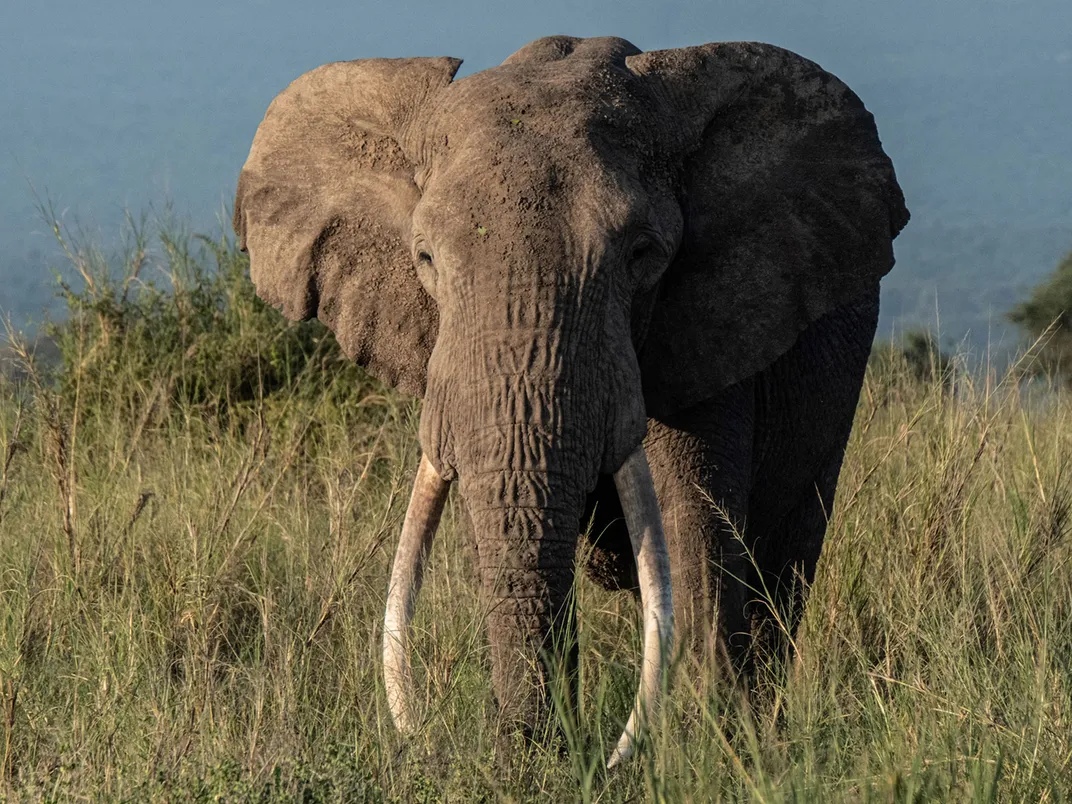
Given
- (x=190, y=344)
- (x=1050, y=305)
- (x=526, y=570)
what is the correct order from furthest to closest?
(x=1050, y=305) → (x=190, y=344) → (x=526, y=570)

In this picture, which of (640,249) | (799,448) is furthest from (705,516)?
(799,448)

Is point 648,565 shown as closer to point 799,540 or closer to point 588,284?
point 588,284

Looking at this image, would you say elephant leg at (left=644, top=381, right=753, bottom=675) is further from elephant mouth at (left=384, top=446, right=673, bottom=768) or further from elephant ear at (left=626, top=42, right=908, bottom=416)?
elephant mouth at (left=384, top=446, right=673, bottom=768)

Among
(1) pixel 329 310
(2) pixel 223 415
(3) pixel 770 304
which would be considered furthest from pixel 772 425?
(2) pixel 223 415

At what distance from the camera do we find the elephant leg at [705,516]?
164 inches

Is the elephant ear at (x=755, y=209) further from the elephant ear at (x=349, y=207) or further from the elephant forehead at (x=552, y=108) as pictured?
the elephant ear at (x=349, y=207)

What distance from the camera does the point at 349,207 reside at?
4.43m

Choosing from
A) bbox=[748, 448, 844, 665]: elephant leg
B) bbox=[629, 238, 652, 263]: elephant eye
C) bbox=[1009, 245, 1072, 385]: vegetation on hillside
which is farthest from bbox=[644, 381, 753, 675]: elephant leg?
bbox=[1009, 245, 1072, 385]: vegetation on hillside

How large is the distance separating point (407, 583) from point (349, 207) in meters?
1.15

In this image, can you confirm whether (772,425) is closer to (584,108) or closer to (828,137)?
(828,137)

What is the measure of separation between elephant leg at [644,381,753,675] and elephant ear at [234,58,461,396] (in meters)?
0.74

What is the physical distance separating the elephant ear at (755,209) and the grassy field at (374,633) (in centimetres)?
88

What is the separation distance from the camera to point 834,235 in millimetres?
4379

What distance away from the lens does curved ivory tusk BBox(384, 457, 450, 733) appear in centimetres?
379
